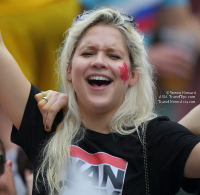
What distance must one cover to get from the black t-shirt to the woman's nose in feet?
1.07

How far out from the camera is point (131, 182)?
1.47m

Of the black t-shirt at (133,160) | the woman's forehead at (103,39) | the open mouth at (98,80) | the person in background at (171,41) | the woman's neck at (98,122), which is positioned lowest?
the black t-shirt at (133,160)

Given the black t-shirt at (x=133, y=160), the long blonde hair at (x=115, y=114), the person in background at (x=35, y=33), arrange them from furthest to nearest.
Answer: the person in background at (x=35, y=33) → the long blonde hair at (x=115, y=114) → the black t-shirt at (x=133, y=160)

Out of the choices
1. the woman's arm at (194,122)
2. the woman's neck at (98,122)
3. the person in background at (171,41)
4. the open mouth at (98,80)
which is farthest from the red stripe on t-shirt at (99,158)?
the person in background at (171,41)

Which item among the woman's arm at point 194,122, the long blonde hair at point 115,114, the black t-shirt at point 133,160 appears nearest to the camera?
the black t-shirt at point 133,160

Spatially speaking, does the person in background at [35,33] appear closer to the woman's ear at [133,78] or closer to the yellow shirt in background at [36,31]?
the yellow shirt in background at [36,31]

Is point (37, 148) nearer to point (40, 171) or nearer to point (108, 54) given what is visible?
point (40, 171)

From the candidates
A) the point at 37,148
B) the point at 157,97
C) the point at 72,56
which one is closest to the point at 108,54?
the point at 72,56

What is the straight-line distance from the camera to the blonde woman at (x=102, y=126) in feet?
4.81

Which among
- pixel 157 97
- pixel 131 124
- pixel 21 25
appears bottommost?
pixel 131 124

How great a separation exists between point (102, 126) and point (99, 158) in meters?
0.22

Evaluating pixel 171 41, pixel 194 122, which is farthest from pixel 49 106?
pixel 171 41

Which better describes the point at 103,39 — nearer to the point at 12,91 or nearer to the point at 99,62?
the point at 99,62

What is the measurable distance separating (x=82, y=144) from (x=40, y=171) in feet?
0.78
